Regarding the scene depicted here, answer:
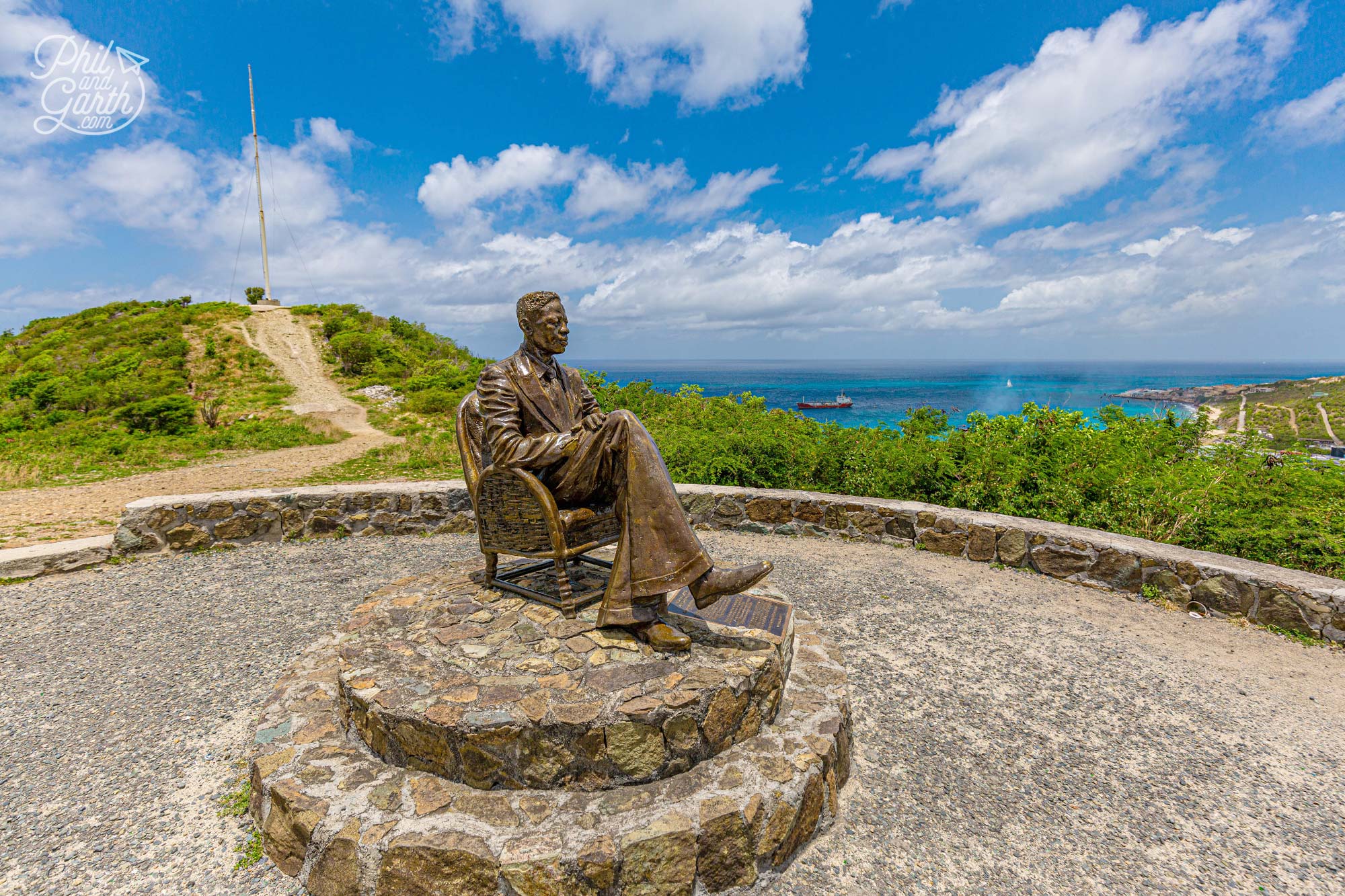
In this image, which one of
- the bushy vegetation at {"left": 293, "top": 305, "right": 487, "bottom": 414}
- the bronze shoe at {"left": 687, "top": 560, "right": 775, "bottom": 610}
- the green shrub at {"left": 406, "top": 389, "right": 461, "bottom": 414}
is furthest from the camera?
the bushy vegetation at {"left": 293, "top": 305, "right": 487, "bottom": 414}

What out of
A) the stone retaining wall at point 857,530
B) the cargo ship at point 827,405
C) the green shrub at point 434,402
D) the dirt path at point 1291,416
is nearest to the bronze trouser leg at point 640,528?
the stone retaining wall at point 857,530

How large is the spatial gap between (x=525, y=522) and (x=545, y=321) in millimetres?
1135

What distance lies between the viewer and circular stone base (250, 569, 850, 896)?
6.84ft

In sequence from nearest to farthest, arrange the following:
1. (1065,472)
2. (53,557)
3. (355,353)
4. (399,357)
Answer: (53,557) → (1065,472) → (355,353) → (399,357)

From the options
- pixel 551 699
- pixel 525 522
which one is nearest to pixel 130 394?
pixel 525 522

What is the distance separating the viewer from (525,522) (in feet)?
10.6

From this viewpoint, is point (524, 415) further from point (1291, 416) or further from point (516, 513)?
point (1291, 416)

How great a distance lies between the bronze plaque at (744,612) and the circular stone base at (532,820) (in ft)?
1.80

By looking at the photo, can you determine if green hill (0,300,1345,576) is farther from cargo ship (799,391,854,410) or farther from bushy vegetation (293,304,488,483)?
cargo ship (799,391,854,410)

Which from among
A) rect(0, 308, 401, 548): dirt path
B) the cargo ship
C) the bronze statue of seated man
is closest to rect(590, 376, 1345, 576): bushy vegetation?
the bronze statue of seated man

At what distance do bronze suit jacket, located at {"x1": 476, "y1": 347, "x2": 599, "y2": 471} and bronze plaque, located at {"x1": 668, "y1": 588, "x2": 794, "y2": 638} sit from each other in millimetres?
1166

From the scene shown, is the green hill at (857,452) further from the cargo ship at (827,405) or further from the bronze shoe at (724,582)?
the cargo ship at (827,405)

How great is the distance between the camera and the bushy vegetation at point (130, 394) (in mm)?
11734

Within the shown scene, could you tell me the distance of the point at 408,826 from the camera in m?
2.16
